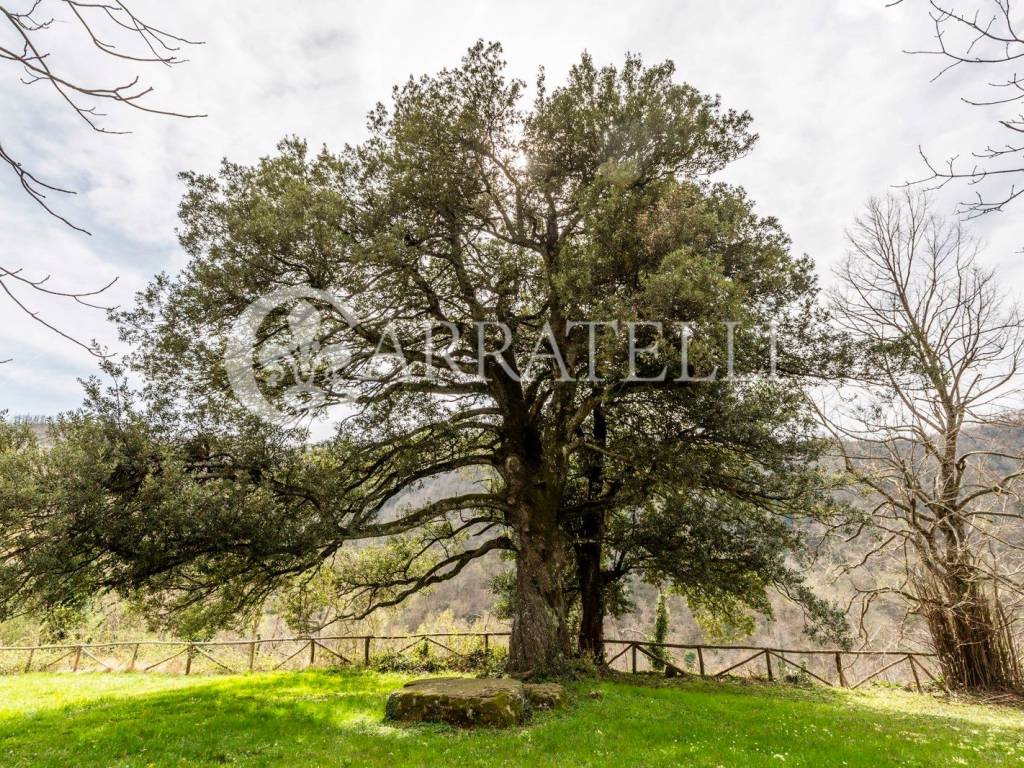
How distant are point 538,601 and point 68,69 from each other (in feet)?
35.0

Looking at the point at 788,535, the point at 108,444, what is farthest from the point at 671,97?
the point at 108,444

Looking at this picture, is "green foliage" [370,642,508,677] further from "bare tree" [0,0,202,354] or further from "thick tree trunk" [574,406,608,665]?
"bare tree" [0,0,202,354]

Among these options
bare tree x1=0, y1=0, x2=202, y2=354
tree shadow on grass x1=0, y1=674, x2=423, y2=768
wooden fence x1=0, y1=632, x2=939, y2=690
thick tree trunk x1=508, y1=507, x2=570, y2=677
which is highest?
bare tree x1=0, y1=0, x2=202, y2=354

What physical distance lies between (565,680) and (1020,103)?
1069cm

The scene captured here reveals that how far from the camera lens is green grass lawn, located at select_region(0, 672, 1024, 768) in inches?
237

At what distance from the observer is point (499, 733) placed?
7055 millimetres

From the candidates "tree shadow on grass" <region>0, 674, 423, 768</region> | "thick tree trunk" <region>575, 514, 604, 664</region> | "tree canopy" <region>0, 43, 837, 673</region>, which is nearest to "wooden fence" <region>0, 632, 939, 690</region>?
"thick tree trunk" <region>575, 514, 604, 664</region>

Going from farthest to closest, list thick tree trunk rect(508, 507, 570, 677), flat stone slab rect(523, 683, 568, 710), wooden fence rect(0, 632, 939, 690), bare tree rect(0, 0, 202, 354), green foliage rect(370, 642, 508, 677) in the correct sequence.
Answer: wooden fence rect(0, 632, 939, 690) → green foliage rect(370, 642, 508, 677) → thick tree trunk rect(508, 507, 570, 677) → flat stone slab rect(523, 683, 568, 710) → bare tree rect(0, 0, 202, 354)

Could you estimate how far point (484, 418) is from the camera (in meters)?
13.4

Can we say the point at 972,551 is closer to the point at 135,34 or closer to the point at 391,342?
the point at 391,342

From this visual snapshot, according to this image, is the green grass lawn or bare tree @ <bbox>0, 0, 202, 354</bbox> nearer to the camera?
bare tree @ <bbox>0, 0, 202, 354</bbox>

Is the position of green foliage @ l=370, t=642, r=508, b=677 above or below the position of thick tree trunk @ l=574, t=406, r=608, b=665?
below

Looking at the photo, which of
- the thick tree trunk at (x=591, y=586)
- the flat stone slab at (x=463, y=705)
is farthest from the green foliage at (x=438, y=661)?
the flat stone slab at (x=463, y=705)

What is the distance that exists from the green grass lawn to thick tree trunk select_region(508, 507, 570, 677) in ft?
2.96
